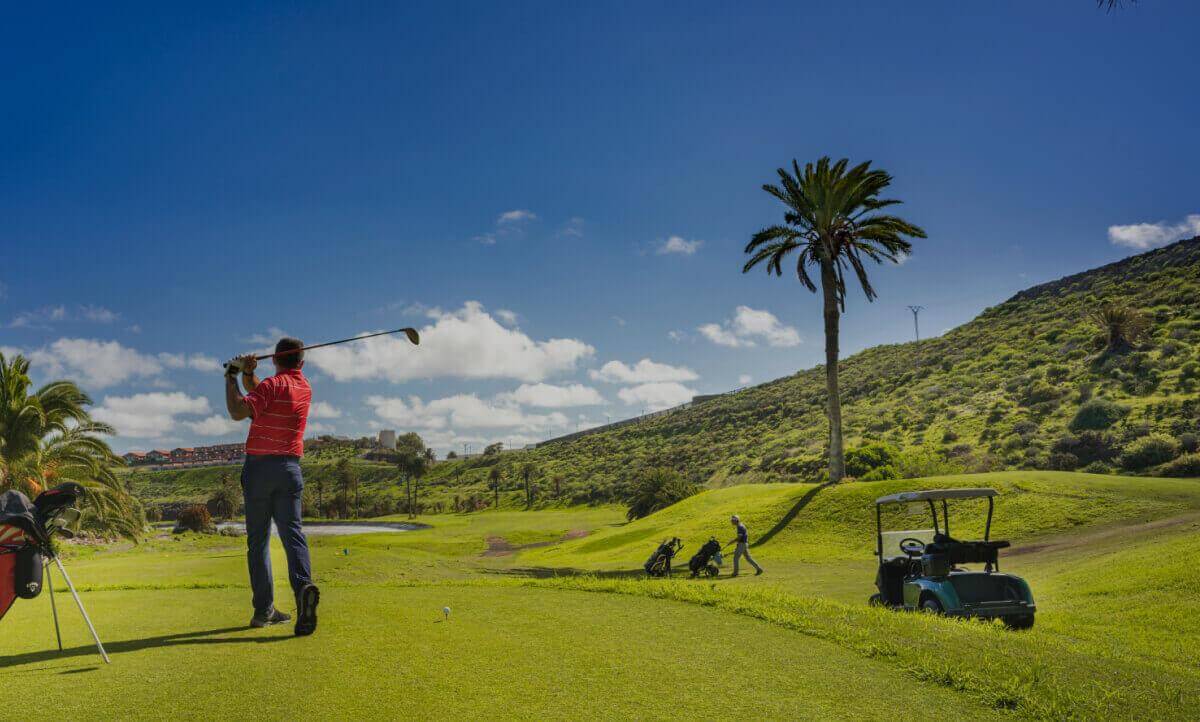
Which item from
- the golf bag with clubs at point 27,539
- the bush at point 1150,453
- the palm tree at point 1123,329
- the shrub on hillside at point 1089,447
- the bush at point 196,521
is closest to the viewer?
the golf bag with clubs at point 27,539

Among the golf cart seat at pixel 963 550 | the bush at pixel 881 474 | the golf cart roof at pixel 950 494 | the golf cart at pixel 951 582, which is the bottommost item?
the golf cart at pixel 951 582

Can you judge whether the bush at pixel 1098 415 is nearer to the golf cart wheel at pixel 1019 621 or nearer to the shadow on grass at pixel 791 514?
the shadow on grass at pixel 791 514

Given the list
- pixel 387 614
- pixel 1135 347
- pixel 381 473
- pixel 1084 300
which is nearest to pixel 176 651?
pixel 387 614

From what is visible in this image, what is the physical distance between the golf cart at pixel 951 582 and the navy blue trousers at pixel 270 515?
9442 millimetres

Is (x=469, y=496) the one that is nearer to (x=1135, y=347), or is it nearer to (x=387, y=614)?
(x=1135, y=347)

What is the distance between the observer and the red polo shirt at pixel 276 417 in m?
6.85

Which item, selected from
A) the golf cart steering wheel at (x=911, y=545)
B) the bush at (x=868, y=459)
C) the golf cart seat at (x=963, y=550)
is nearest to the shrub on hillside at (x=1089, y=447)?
the bush at (x=868, y=459)

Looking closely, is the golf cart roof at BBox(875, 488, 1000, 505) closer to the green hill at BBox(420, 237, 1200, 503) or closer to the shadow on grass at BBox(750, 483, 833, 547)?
the shadow on grass at BBox(750, 483, 833, 547)

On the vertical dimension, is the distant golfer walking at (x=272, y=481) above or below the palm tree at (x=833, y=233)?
below

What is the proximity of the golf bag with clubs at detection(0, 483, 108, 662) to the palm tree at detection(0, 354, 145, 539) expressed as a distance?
30697 millimetres

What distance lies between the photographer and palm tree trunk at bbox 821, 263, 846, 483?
3572 centimetres

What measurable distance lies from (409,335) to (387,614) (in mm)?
3936

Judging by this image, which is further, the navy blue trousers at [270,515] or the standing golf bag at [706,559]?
the standing golf bag at [706,559]

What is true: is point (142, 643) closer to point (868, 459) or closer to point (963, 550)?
point (963, 550)
